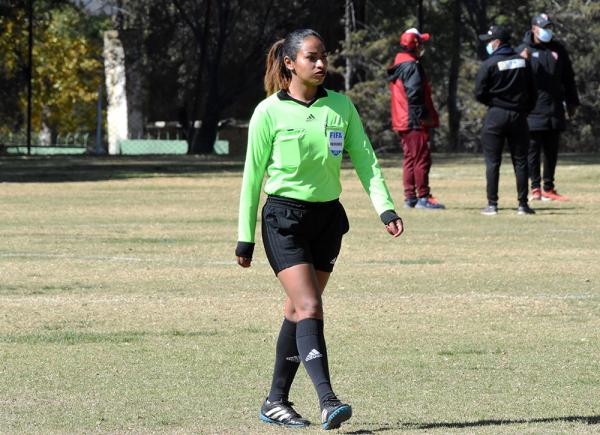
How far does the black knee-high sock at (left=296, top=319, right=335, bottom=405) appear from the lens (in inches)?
252

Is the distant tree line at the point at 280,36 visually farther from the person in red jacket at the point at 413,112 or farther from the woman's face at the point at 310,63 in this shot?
the woman's face at the point at 310,63

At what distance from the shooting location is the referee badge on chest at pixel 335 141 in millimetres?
6605

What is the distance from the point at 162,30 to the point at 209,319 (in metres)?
36.5

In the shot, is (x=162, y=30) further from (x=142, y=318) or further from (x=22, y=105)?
(x=142, y=318)

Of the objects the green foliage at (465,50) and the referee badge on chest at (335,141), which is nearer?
the referee badge on chest at (335,141)

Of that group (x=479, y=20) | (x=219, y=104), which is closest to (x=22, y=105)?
(x=219, y=104)

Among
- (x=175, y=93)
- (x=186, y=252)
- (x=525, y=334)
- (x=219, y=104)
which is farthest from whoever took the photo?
(x=175, y=93)

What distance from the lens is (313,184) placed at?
6598mm

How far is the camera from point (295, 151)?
6598mm

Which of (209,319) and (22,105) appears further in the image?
(22,105)

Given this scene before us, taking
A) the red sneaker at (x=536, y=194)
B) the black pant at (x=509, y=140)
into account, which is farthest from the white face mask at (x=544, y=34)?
the red sneaker at (x=536, y=194)

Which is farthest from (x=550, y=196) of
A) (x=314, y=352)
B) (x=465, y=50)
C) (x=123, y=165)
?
(x=465, y=50)

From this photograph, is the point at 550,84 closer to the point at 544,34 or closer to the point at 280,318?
the point at 544,34

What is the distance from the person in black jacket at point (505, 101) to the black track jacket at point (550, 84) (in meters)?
1.68
